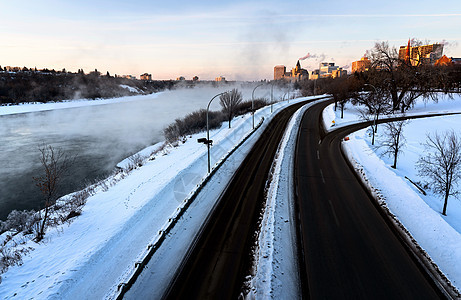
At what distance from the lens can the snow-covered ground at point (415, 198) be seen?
12078 millimetres

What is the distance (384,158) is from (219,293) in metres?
25.0

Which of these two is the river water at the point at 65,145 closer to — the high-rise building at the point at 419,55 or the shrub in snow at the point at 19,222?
the shrub in snow at the point at 19,222

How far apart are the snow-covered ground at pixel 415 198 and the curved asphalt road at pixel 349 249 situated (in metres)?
1.43

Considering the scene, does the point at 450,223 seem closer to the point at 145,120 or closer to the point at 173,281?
the point at 173,281

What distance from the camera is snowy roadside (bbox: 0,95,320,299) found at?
34.5 ft

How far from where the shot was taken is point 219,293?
9922 millimetres

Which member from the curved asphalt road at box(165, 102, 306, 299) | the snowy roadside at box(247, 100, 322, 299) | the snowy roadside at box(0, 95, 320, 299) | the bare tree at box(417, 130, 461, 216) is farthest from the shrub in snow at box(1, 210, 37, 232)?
the bare tree at box(417, 130, 461, 216)

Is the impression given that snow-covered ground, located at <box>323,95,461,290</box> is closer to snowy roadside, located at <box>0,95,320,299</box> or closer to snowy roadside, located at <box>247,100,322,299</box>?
snowy roadside, located at <box>247,100,322,299</box>

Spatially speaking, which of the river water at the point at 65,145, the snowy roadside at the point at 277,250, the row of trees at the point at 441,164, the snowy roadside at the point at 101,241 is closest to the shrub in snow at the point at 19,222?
the snowy roadside at the point at 101,241

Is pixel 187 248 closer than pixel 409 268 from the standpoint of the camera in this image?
No

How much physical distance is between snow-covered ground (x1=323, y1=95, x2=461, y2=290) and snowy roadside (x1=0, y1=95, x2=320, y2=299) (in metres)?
14.8

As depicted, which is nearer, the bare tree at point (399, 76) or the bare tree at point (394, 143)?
the bare tree at point (394, 143)

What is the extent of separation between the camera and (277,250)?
39.9ft

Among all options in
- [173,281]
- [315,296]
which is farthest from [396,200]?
[173,281]
